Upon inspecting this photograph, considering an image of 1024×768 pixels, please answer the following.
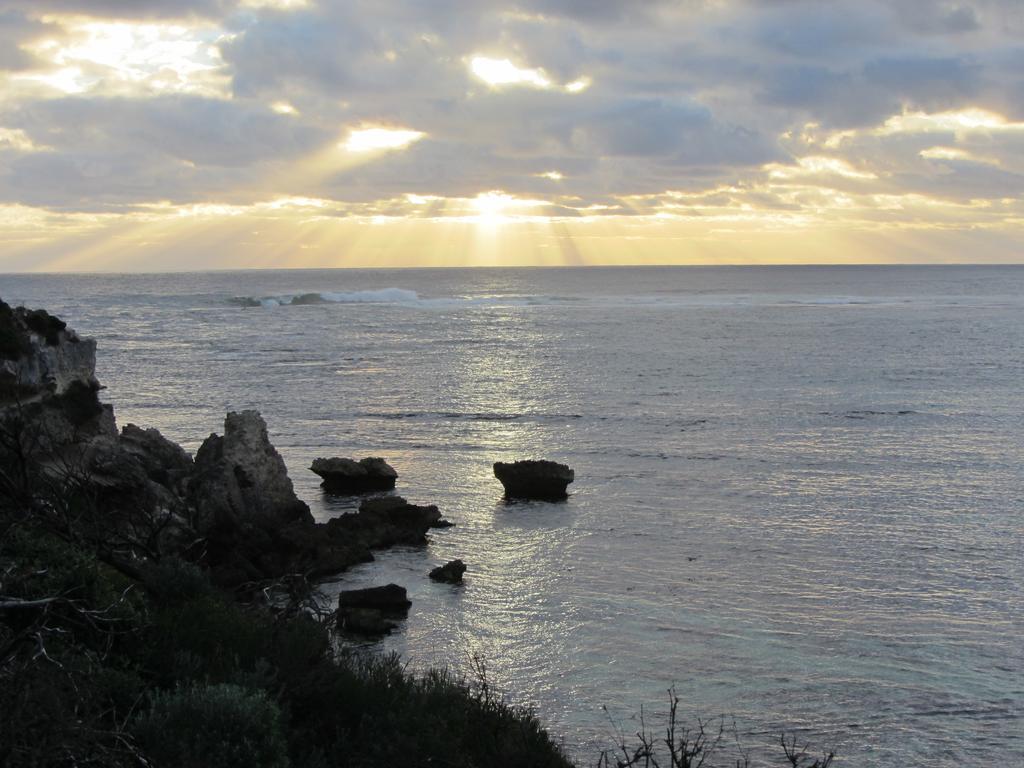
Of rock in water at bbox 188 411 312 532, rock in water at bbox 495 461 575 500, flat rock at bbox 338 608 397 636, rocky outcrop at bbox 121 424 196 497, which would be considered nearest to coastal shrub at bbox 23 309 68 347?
rocky outcrop at bbox 121 424 196 497

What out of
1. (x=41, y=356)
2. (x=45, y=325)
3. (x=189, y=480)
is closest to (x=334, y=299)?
(x=45, y=325)

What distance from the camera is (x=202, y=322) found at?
87.9 m

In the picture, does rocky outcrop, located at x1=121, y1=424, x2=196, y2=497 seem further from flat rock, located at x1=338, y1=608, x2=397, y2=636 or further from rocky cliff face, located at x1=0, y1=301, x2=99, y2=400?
flat rock, located at x1=338, y1=608, x2=397, y2=636

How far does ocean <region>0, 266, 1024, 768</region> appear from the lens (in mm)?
11562

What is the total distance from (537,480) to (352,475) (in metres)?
4.21

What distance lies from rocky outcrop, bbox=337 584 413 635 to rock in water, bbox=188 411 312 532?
3.23 m

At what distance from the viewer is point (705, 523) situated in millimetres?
19109

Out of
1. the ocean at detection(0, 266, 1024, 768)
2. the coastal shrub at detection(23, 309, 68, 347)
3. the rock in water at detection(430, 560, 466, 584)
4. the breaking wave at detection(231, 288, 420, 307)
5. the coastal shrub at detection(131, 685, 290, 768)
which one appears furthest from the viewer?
the breaking wave at detection(231, 288, 420, 307)

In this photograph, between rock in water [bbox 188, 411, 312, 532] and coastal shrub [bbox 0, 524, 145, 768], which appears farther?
rock in water [bbox 188, 411, 312, 532]

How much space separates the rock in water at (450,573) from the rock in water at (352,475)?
6367mm

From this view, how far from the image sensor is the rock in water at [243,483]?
16.5 meters

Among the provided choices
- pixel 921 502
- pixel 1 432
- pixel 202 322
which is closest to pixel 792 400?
pixel 921 502

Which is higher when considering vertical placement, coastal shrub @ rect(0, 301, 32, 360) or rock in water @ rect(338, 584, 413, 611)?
coastal shrub @ rect(0, 301, 32, 360)

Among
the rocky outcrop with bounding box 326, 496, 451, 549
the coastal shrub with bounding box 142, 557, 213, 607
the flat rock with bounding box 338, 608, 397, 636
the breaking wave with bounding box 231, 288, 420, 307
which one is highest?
the breaking wave with bounding box 231, 288, 420, 307
